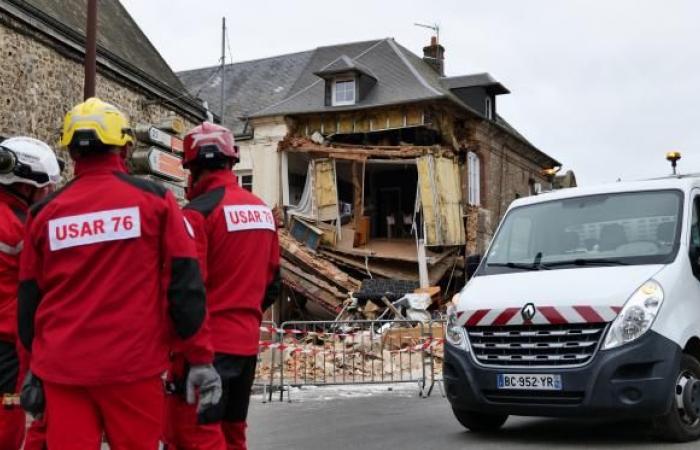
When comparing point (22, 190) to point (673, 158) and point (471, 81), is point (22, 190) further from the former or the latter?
point (471, 81)

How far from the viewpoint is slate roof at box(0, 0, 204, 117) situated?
16.7 m

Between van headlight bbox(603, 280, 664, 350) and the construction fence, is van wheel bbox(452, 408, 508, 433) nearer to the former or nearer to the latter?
van headlight bbox(603, 280, 664, 350)

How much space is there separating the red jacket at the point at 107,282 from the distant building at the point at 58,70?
13491 mm

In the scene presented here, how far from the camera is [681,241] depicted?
6668 mm

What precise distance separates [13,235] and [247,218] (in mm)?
1262

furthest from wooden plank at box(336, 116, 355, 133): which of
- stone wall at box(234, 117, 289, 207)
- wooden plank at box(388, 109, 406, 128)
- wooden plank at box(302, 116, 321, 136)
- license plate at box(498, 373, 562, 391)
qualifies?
license plate at box(498, 373, 562, 391)

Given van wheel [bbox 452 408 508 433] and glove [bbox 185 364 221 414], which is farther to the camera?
van wheel [bbox 452 408 508 433]

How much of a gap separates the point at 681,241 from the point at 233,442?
13.5 ft

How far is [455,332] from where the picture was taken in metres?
7.02

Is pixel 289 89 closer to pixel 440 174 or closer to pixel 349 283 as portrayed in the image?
pixel 440 174

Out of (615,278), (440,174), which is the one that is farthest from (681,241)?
(440,174)

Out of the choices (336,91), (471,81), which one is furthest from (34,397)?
(471,81)

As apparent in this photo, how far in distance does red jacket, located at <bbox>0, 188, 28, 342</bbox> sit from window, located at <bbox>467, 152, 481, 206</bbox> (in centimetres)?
2623

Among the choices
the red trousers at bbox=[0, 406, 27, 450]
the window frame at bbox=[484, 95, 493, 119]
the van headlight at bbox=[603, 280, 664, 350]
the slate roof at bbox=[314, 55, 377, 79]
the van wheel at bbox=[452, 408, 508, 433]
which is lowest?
the van wheel at bbox=[452, 408, 508, 433]
